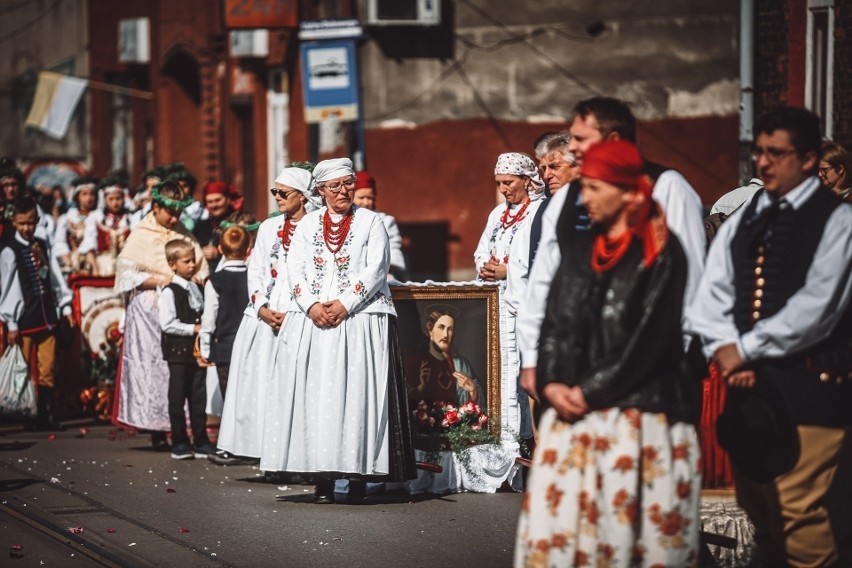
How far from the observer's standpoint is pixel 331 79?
17812 millimetres

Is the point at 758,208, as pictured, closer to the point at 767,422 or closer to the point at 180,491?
the point at 767,422

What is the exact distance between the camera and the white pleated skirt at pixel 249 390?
11.1 m

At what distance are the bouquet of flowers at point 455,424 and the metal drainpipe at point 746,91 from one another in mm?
4832

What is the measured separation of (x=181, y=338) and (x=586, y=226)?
6612mm

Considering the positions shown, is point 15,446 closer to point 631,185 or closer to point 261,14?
point 631,185

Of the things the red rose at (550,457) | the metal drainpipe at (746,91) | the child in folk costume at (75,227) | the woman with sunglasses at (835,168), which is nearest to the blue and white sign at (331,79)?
the child in folk costume at (75,227)

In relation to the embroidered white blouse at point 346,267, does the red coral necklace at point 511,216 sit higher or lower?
higher

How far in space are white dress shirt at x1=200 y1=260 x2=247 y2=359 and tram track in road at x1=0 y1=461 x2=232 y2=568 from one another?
1.72 m

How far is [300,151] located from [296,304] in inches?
647

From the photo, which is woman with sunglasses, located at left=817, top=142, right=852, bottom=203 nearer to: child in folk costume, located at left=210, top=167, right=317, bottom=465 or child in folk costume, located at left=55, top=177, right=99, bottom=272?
child in folk costume, located at left=210, top=167, right=317, bottom=465

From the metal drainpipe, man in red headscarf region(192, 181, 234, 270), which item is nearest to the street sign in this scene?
man in red headscarf region(192, 181, 234, 270)

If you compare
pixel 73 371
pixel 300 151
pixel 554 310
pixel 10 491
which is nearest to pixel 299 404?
pixel 10 491

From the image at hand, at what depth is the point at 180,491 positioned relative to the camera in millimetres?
10602

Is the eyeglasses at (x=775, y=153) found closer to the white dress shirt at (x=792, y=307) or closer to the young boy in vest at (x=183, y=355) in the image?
the white dress shirt at (x=792, y=307)
